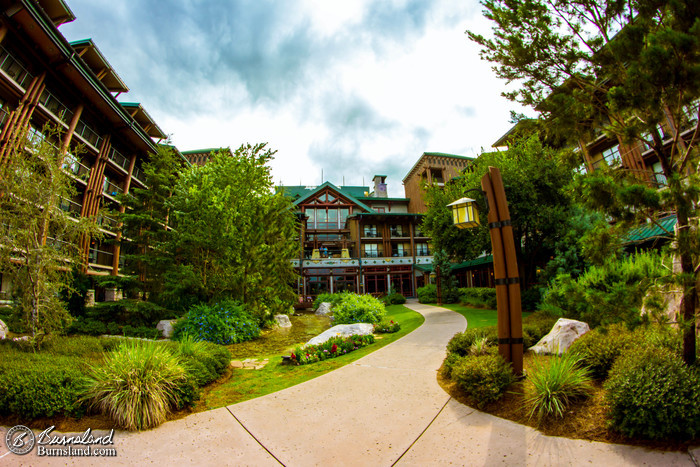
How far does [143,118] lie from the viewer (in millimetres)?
26766

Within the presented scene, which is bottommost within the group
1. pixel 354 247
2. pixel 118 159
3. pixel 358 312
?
pixel 358 312

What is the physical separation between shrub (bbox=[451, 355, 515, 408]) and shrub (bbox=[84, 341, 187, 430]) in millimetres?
4289

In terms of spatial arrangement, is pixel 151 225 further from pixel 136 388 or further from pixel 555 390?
pixel 555 390

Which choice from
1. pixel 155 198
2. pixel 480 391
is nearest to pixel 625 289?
pixel 480 391

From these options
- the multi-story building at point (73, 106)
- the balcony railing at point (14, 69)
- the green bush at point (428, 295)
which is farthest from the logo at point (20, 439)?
the green bush at point (428, 295)

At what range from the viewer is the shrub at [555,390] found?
13.2 feet

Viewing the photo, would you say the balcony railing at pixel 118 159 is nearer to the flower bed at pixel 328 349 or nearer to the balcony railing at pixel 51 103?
the balcony railing at pixel 51 103

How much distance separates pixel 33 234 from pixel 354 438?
26.6 feet

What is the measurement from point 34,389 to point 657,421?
7653mm

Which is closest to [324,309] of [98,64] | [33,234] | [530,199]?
[530,199]

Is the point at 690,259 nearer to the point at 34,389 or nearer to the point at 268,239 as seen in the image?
the point at 34,389

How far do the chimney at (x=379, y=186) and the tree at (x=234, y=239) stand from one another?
33397 millimetres

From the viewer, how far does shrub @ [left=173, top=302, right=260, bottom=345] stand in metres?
10.7

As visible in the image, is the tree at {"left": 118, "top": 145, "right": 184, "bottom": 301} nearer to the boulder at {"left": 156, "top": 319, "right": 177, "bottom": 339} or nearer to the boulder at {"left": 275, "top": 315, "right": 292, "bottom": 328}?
the boulder at {"left": 156, "top": 319, "right": 177, "bottom": 339}
